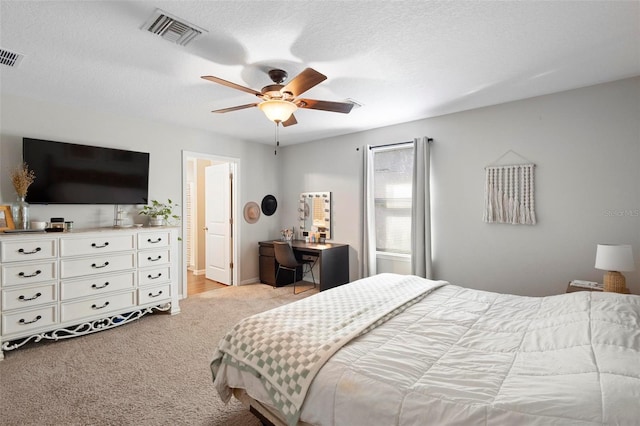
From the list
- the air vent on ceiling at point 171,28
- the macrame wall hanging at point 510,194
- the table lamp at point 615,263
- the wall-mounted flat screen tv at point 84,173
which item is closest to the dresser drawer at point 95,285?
the wall-mounted flat screen tv at point 84,173

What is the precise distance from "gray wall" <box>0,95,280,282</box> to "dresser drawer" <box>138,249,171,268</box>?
2.18 feet

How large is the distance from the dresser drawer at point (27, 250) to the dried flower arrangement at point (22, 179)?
1.92ft

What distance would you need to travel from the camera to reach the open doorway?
17.2 ft

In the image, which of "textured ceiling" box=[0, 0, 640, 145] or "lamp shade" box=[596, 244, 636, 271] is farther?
"lamp shade" box=[596, 244, 636, 271]

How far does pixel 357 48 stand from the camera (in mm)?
2281

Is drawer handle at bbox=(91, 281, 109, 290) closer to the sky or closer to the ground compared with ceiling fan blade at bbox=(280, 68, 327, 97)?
closer to the ground

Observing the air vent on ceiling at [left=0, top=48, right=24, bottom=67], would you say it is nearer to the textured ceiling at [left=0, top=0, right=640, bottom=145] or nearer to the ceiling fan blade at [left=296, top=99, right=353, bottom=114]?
the textured ceiling at [left=0, top=0, right=640, bottom=145]

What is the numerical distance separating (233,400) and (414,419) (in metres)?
1.52

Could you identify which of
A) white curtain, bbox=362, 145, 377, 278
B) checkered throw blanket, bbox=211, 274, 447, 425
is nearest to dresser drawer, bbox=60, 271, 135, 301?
checkered throw blanket, bbox=211, 274, 447, 425

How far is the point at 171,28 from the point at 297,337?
2.07 metres

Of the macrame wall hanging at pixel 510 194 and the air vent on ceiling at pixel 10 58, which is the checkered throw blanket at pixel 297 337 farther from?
the air vent on ceiling at pixel 10 58

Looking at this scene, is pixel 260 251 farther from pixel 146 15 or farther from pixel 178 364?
pixel 146 15

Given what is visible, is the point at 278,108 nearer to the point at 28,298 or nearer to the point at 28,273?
the point at 28,273

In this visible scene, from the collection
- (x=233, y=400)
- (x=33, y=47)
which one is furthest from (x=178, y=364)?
(x=33, y=47)
